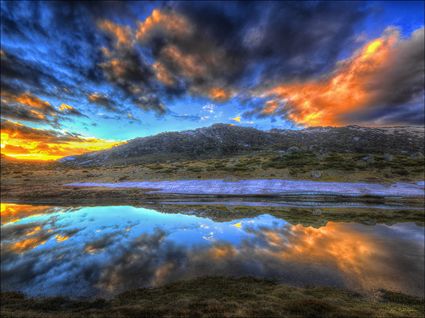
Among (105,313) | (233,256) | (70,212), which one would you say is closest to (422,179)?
(233,256)

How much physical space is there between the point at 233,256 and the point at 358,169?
4711 centimetres

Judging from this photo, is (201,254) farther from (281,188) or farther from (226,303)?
(281,188)

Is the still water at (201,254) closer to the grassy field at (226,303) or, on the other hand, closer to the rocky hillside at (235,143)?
the grassy field at (226,303)

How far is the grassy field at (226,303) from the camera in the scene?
7258 millimetres

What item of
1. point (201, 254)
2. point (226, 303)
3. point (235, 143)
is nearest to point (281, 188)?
point (201, 254)

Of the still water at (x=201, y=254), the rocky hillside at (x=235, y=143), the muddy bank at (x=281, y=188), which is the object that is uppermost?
the rocky hillside at (x=235, y=143)

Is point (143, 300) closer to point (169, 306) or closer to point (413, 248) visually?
point (169, 306)

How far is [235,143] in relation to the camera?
167125 millimetres

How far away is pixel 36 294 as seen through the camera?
10.3 metres

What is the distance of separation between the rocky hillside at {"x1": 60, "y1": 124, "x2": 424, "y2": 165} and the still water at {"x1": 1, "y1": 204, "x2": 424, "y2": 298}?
11532 centimetres

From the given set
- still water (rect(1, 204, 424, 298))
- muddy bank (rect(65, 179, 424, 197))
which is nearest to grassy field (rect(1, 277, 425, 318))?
still water (rect(1, 204, 424, 298))

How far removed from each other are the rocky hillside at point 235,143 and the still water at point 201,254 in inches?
4540

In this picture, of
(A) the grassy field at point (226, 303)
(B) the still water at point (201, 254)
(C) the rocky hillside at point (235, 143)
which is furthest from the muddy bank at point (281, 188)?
(C) the rocky hillside at point (235, 143)

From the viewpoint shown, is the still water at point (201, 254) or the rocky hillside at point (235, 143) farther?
the rocky hillside at point (235, 143)
